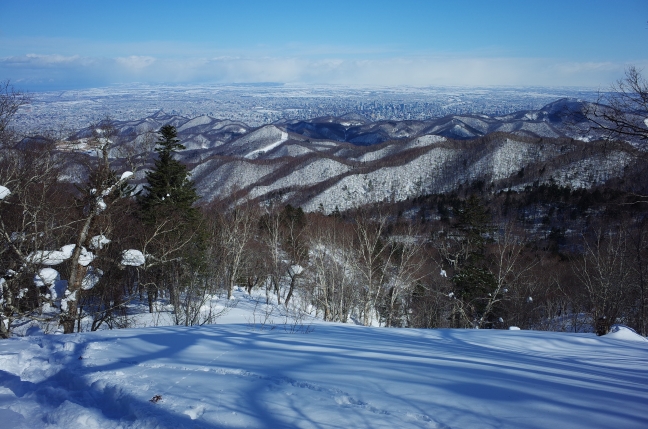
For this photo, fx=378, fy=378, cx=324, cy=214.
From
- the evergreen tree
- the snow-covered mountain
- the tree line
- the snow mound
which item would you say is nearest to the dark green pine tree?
the tree line

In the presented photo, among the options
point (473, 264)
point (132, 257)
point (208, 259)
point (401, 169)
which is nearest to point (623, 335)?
point (132, 257)

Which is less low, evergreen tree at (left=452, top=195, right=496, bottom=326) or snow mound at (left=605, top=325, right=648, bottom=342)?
snow mound at (left=605, top=325, right=648, bottom=342)

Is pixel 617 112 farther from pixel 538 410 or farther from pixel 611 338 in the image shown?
pixel 538 410

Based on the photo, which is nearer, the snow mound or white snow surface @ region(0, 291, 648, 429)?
white snow surface @ region(0, 291, 648, 429)

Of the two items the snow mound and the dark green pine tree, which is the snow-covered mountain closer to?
the dark green pine tree

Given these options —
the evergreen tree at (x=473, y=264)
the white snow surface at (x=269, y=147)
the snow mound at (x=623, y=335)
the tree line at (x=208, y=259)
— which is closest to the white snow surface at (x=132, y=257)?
the tree line at (x=208, y=259)

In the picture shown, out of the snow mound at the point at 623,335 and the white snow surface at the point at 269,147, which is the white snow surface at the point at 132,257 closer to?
the snow mound at the point at 623,335

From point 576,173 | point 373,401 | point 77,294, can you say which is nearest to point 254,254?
point 77,294

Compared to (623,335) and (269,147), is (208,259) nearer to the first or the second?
(623,335)

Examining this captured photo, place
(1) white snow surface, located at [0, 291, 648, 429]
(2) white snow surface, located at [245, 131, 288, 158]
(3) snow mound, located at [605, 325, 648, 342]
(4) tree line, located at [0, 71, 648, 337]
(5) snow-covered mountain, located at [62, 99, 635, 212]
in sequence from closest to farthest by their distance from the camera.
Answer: (1) white snow surface, located at [0, 291, 648, 429] → (3) snow mound, located at [605, 325, 648, 342] → (4) tree line, located at [0, 71, 648, 337] → (5) snow-covered mountain, located at [62, 99, 635, 212] → (2) white snow surface, located at [245, 131, 288, 158]
